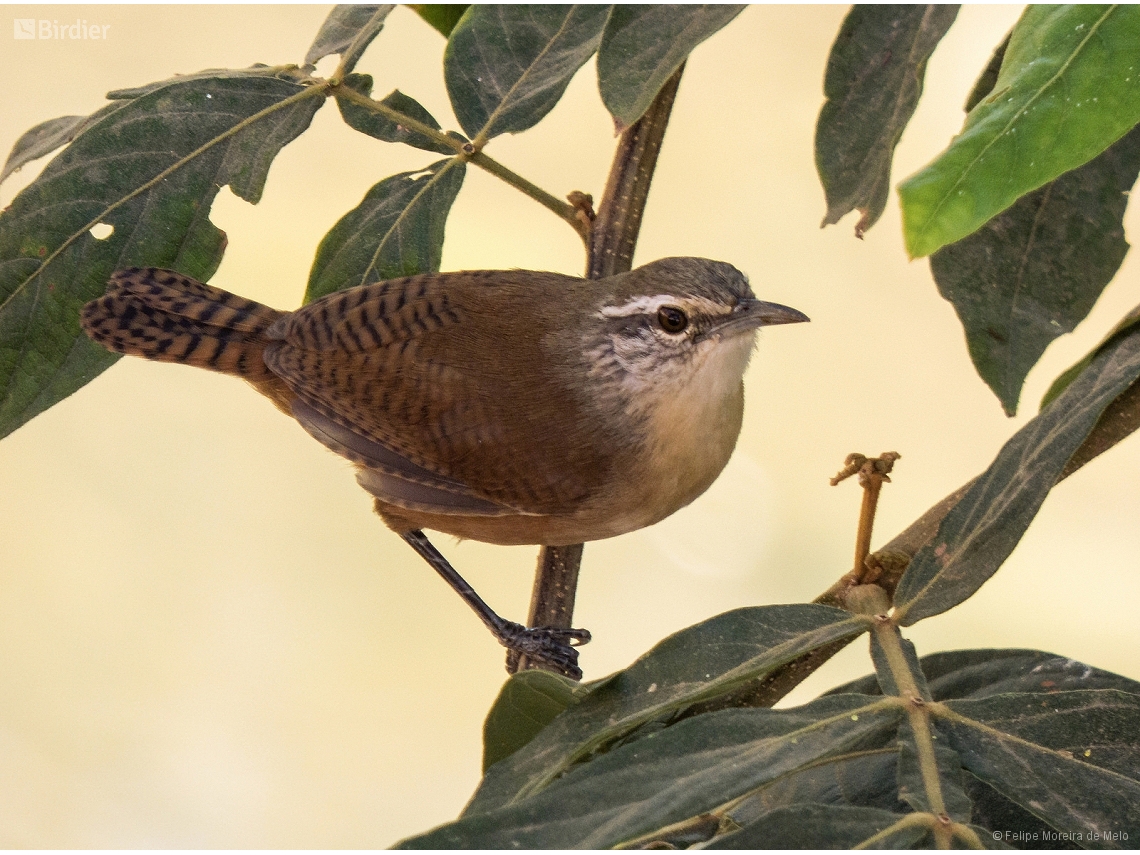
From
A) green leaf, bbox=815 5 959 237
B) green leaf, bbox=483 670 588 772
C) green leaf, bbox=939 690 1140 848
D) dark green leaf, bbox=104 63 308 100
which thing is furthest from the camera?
dark green leaf, bbox=104 63 308 100

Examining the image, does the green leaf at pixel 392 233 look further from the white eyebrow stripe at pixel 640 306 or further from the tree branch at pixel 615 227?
the white eyebrow stripe at pixel 640 306

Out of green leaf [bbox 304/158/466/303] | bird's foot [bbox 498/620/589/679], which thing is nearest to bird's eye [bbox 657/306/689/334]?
green leaf [bbox 304/158/466/303]

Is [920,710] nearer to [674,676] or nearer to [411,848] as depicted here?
[674,676]

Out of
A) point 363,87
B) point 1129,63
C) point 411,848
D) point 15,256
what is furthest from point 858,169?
point 15,256

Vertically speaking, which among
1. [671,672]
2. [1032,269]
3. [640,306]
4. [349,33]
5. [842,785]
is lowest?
[842,785]

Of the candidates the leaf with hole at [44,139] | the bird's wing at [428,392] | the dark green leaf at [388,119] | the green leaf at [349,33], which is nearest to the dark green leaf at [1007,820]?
the bird's wing at [428,392]

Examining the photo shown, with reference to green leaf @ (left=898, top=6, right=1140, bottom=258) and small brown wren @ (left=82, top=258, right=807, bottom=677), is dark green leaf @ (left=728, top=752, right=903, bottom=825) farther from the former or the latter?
small brown wren @ (left=82, top=258, right=807, bottom=677)

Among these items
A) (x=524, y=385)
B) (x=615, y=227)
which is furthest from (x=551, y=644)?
(x=615, y=227)

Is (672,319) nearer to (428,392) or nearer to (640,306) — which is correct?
(640,306)
